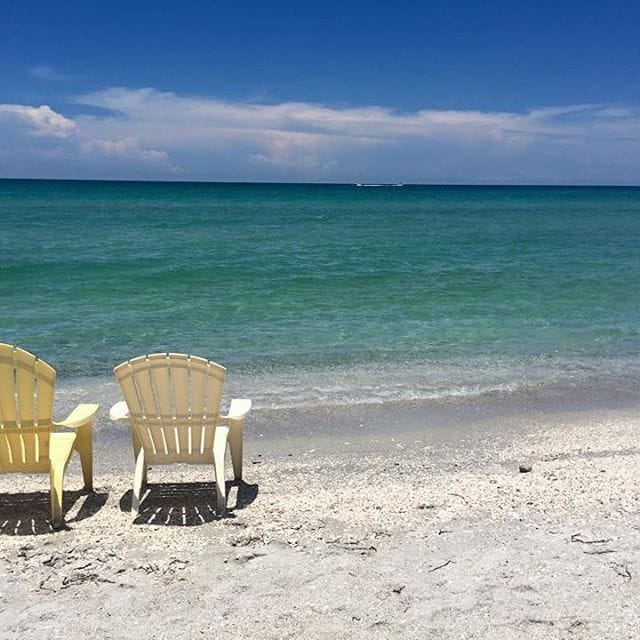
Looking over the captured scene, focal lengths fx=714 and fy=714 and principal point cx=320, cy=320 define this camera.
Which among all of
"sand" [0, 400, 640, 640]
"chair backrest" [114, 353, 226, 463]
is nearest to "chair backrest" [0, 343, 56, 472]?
"sand" [0, 400, 640, 640]

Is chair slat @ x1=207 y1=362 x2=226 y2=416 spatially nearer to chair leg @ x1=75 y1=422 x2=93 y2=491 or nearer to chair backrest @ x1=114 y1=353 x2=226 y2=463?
chair backrest @ x1=114 y1=353 x2=226 y2=463

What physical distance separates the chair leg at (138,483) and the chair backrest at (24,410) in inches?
25.2

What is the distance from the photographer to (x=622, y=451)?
665cm

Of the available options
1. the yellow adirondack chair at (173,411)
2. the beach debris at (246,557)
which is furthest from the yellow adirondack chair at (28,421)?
the beach debris at (246,557)

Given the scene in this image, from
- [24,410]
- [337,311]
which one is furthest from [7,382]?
[337,311]

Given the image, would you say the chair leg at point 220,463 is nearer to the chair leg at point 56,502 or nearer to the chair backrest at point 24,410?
the chair leg at point 56,502

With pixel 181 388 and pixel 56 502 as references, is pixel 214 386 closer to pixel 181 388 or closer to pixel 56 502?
pixel 181 388

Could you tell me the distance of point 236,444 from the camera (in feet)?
18.8

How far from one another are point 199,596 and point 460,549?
1636mm

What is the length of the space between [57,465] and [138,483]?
584mm

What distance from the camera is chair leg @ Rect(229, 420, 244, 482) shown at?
5.64 m

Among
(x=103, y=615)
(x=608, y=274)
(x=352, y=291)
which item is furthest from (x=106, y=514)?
(x=608, y=274)

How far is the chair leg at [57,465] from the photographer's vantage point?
4.92m

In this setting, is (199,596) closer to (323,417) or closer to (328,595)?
(328,595)
